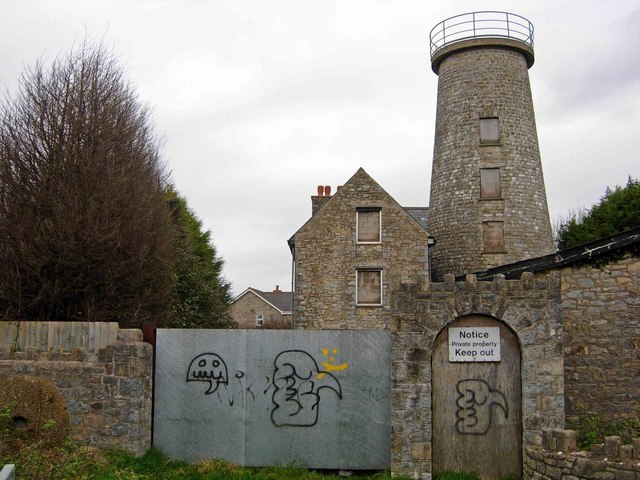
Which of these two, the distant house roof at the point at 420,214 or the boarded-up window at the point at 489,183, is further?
the distant house roof at the point at 420,214

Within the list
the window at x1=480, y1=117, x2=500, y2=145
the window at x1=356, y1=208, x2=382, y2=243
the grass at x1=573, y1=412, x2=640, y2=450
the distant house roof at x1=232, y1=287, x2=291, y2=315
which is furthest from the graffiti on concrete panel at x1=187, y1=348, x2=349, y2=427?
the distant house roof at x1=232, y1=287, x2=291, y2=315

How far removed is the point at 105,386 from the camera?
37.7 ft

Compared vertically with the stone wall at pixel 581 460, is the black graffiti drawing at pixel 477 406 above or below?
above

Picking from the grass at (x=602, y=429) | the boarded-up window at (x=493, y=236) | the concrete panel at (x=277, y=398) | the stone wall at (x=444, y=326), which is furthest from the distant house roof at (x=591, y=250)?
the boarded-up window at (x=493, y=236)

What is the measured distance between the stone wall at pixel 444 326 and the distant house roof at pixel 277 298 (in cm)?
4374

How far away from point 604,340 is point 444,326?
3.67 m

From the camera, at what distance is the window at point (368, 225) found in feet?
84.5

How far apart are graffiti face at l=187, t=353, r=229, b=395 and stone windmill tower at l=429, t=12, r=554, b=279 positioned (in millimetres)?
16663

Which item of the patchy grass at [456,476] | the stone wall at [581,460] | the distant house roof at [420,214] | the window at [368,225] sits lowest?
the patchy grass at [456,476]

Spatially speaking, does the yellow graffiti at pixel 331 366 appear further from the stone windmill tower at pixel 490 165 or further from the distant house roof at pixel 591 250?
the stone windmill tower at pixel 490 165

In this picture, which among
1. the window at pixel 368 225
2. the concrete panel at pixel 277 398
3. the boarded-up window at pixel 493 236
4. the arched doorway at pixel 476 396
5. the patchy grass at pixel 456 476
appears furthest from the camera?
the boarded-up window at pixel 493 236

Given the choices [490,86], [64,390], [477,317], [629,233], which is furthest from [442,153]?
[64,390]

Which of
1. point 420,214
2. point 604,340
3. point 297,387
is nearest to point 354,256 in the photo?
point 420,214

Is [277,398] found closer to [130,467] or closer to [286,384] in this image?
[286,384]
